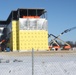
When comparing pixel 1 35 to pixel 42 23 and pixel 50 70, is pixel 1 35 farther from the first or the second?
pixel 50 70

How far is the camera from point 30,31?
94.8 meters

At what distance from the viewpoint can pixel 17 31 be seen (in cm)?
9825

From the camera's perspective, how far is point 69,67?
14.1 metres

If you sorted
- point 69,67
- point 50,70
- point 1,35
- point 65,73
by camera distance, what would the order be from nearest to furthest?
point 65,73 → point 50,70 → point 69,67 → point 1,35

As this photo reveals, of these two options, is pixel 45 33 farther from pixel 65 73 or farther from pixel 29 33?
pixel 65 73

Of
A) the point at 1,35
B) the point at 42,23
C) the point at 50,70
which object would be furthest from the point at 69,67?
the point at 1,35

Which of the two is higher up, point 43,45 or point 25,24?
point 25,24

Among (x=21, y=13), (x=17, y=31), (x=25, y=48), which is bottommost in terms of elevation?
(x=25, y=48)

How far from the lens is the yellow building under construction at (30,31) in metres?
94.5

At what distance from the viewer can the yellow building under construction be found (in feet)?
310

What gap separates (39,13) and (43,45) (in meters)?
12.6

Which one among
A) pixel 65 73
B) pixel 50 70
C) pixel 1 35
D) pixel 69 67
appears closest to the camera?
pixel 65 73

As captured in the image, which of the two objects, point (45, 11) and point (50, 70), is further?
point (45, 11)

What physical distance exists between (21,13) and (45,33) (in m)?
11.8
